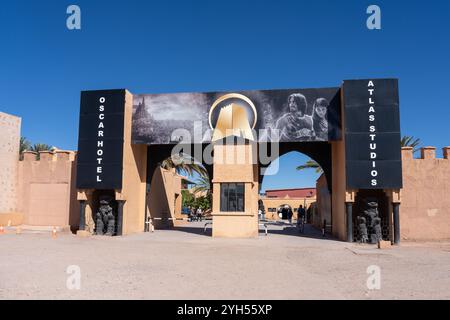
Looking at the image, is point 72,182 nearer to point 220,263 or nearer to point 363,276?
point 220,263

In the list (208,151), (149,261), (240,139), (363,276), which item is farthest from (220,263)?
(208,151)

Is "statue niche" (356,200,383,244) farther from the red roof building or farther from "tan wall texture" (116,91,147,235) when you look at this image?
the red roof building

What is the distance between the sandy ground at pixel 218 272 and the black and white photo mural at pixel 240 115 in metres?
7.15

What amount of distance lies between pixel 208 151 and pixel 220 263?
13.1m

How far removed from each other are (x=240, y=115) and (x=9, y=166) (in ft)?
50.7

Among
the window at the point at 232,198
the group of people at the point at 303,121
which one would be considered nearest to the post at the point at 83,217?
the window at the point at 232,198

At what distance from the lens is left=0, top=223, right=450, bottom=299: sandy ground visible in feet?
24.7

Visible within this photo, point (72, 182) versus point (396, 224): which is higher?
point (72, 182)

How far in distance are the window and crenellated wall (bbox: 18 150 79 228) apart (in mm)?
10288

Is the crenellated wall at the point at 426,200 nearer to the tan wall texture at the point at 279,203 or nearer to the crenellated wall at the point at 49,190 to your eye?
the crenellated wall at the point at 49,190

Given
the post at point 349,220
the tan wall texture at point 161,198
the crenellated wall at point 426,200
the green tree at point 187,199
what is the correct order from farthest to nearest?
the green tree at point 187,199 → the tan wall texture at point 161,198 → the crenellated wall at point 426,200 → the post at point 349,220

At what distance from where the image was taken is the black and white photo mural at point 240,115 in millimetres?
20719

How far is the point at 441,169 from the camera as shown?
2052 cm

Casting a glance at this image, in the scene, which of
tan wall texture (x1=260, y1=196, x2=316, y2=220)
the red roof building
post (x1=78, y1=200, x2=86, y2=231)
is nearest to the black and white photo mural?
post (x1=78, y1=200, x2=86, y2=231)
